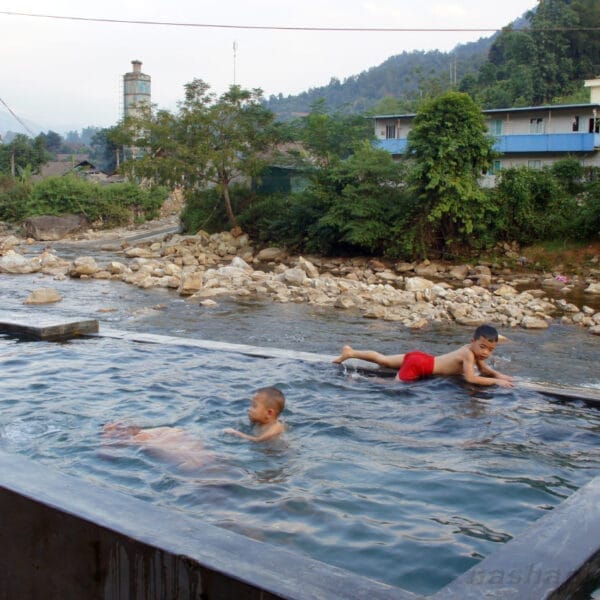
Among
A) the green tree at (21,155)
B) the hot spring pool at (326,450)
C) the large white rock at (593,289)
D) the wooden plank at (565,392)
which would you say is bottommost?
the large white rock at (593,289)

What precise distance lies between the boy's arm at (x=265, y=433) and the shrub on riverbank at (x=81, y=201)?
3086 centimetres

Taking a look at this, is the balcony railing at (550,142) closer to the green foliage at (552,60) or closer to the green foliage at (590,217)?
the green foliage at (590,217)

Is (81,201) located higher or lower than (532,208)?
higher

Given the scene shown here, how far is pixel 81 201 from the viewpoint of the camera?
37.3 metres

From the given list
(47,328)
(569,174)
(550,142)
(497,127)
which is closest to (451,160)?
(569,174)

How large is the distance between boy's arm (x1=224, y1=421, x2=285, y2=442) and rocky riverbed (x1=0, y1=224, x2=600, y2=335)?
884 cm

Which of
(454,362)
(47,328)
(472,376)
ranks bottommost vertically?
(472,376)

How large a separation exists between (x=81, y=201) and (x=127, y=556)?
119 feet

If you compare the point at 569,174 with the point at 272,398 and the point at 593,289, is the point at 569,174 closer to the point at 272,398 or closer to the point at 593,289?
the point at 593,289

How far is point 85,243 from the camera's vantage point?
1284 inches

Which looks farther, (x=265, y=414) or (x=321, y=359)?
(x=321, y=359)

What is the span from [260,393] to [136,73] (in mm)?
53575

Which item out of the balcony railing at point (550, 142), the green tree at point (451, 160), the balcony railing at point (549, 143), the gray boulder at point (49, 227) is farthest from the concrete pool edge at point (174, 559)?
the gray boulder at point (49, 227)

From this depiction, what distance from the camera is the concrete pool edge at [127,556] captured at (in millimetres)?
2818
